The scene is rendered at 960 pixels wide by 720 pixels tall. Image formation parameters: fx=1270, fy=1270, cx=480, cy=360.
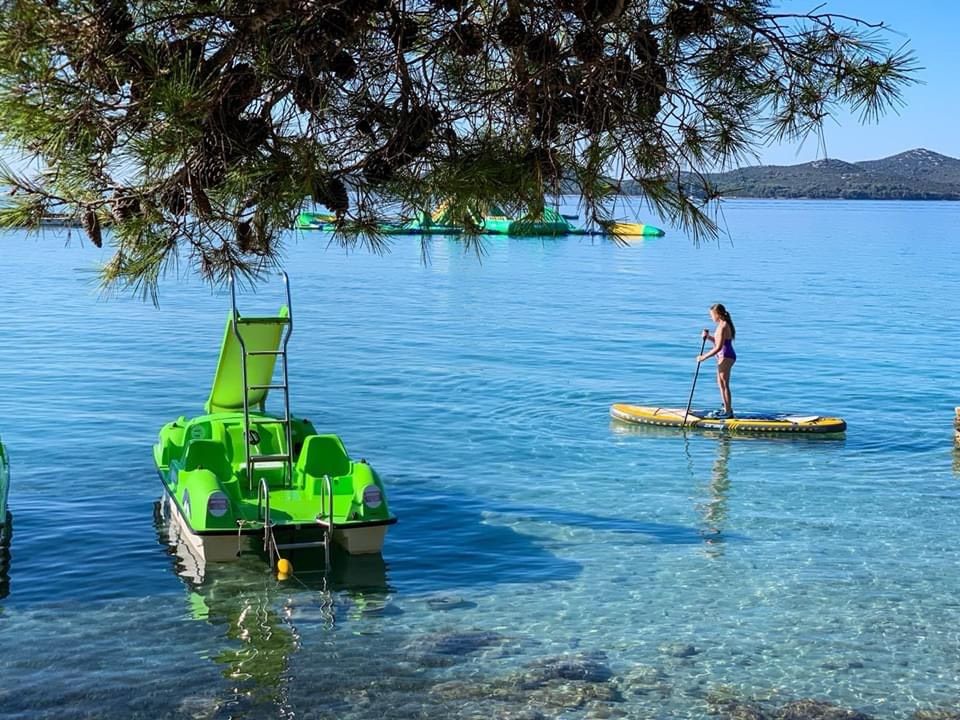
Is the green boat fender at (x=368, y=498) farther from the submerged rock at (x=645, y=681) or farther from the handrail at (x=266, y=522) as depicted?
the submerged rock at (x=645, y=681)

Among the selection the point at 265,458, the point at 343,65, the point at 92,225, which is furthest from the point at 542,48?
the point at 265,458

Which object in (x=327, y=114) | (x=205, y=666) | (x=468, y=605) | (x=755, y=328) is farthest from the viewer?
(x=755, y=328)

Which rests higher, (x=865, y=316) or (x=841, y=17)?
(x=841, y=17)

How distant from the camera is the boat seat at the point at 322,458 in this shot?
13508mm

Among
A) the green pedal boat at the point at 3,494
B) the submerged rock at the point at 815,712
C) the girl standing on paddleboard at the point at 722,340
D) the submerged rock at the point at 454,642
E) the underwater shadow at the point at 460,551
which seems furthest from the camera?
the girl standing on paddleboard at the point at 722,340

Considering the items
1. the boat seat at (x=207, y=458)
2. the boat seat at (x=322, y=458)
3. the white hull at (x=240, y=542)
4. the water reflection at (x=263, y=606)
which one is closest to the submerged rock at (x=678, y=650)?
the water reflection at (x=263, y=606)

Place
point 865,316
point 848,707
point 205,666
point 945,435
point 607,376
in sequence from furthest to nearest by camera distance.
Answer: point 865,316
point 607,376
point 945,435
point 205,666
point 848,707

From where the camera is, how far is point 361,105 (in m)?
5.83

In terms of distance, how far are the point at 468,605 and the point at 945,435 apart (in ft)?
42.5

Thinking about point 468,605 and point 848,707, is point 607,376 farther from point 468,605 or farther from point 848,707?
point 848,707

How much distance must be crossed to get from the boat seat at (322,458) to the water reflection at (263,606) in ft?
2.98

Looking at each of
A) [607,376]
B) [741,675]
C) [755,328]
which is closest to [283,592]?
[741,675]

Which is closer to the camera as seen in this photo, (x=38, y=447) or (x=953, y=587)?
(x=953, y=587)

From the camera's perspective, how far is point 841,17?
19.6 ft
